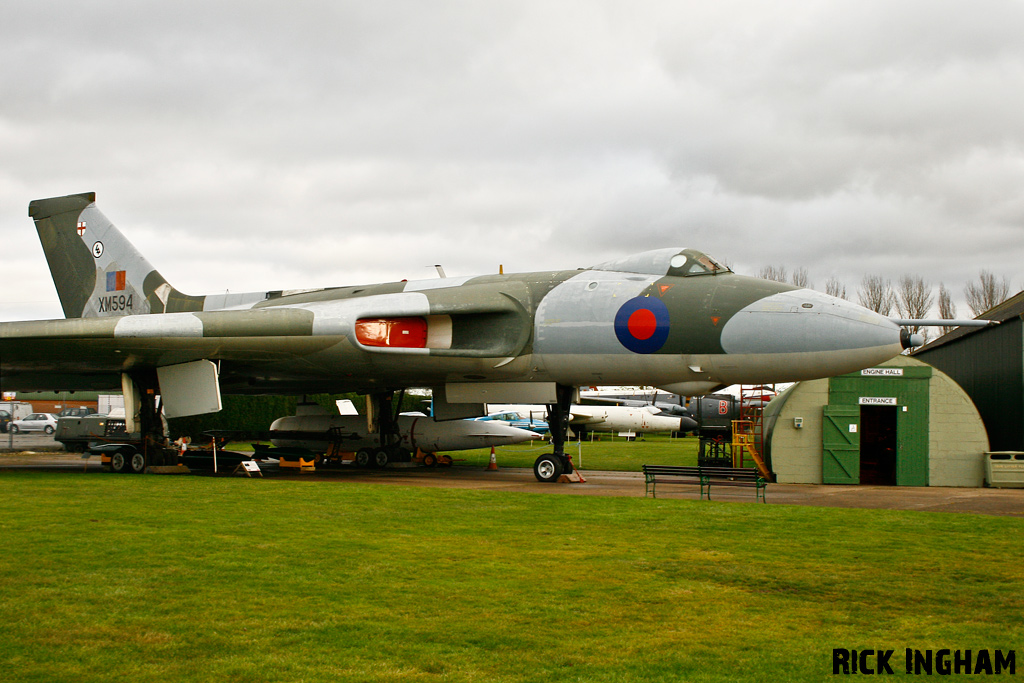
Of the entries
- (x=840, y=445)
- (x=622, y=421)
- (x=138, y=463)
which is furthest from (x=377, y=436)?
(x=622, y=421)

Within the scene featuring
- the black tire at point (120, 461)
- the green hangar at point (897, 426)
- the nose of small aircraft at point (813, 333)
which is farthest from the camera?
the black tire at point (120, 461)

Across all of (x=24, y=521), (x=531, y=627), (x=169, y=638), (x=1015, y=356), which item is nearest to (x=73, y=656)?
(x=169, y=638)

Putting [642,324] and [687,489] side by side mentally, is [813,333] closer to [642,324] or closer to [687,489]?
[642,324]

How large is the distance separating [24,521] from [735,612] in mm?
7711

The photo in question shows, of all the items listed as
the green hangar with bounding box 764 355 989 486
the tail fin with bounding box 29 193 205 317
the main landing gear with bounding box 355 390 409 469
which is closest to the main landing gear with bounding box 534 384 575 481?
the green hangar with bounding box 764 355 989 486

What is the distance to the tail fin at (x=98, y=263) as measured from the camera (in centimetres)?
1956

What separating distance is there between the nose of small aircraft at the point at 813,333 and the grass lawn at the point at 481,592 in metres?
3.00

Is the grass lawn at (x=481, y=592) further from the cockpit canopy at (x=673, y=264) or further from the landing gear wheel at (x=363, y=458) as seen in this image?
the landing gear wheel at (x=363, y=458)

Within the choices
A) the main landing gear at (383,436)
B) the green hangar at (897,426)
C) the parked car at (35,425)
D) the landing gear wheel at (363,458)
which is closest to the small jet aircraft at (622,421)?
the main landing gear at (383,436)

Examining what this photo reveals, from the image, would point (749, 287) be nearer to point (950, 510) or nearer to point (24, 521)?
point (950, 510)

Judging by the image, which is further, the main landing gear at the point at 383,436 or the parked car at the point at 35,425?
the parked car at the point at 35,425

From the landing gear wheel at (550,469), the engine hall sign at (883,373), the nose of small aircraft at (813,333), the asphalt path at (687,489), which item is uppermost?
the nose of small aircraft at (813,333)

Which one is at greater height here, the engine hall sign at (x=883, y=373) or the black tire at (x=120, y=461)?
the engine hall sign at (x=883, y=373)

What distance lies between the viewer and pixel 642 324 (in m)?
14.0
